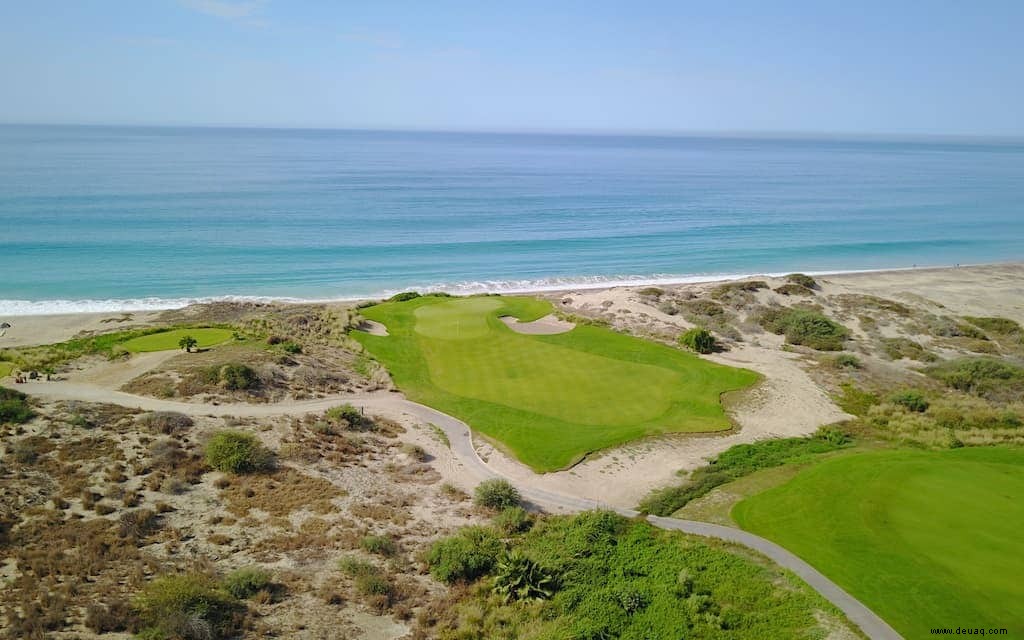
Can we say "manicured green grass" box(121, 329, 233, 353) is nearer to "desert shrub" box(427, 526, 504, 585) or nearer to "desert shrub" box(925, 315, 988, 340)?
"desert shrub" box(427, 526, 504, 585)

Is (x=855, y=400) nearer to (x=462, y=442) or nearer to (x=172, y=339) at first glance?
(x=462, y=442)

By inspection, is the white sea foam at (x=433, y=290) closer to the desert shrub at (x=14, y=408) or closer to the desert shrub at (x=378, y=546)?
the desert shrub at (x=14, y=408)

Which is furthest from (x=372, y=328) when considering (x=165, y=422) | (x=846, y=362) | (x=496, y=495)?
(x=846, y=362)

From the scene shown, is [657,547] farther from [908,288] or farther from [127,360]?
[908,288]

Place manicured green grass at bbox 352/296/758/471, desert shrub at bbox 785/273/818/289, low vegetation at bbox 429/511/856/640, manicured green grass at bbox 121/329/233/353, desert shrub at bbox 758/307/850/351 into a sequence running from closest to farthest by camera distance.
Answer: low vegetation at bbox 429/511/856/640 → manicured green grass at bbox 352/296/758/471 → manicured green grass at bbox 121/329/233/353 → desert shrub at bbox 758/307/850/351 → desert shrub at bbox 785/273/818/289

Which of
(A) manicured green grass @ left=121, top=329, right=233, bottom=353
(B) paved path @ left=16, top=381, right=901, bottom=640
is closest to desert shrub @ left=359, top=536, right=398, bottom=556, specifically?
(B) paved path @ left=16, top=381, right=901, bottom=640
